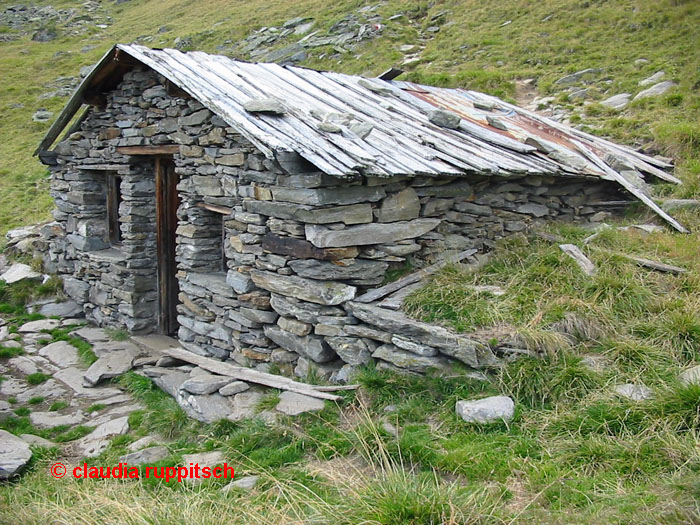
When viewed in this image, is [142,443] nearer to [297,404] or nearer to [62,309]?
[297,404]

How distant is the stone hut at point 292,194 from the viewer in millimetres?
5598

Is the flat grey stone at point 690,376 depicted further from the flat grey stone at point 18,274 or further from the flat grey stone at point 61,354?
the flat grey stone at point 18,274

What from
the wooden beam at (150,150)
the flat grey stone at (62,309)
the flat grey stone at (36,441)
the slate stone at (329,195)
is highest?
the wooden beam at (150,150)

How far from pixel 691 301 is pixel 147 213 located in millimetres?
7071

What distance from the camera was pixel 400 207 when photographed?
593 cm

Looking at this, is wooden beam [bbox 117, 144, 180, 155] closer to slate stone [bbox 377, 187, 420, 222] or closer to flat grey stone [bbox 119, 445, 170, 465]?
slate stone [bbox 377, 187, 420, 222]

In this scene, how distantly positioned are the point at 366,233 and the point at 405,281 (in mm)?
629

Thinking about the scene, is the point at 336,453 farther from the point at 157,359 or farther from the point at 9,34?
the point at 9,34

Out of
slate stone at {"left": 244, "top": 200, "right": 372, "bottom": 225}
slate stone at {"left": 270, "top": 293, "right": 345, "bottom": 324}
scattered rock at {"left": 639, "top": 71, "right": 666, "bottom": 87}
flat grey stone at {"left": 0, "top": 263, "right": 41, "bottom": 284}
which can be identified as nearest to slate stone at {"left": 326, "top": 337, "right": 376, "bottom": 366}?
slate stone at {"left": 270, "top": 293, "right": 345, "bottom": 324}

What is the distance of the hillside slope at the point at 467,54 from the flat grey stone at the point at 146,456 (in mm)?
7596

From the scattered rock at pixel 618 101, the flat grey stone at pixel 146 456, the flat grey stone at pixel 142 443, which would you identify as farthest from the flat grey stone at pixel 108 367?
the scattered rock at pixel 618 101

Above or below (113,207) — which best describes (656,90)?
above

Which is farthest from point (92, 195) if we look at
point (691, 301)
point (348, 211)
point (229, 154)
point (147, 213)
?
point (691, 301)

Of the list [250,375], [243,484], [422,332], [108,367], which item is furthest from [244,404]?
[108,367]
